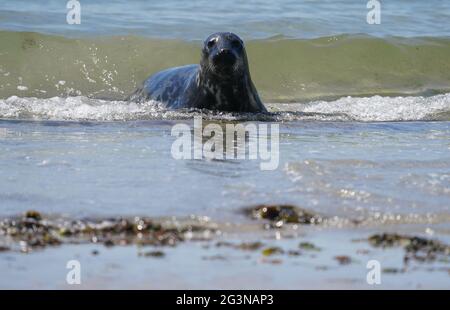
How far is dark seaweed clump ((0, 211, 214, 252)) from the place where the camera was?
193 inches

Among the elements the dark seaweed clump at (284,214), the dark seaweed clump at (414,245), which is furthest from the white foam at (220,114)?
the dark seaweed clump at (414,245)

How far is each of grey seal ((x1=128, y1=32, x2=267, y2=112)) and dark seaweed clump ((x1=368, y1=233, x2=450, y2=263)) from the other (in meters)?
5.10

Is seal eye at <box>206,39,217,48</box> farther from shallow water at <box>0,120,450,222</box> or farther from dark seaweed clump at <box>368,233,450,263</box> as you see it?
dark seaweed clump at <box>368,233,450,263</box>

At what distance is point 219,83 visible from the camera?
1022 centimetres

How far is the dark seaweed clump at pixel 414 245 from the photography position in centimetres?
471

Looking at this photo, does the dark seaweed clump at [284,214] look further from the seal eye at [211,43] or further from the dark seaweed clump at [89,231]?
the seal eye at [211,43]

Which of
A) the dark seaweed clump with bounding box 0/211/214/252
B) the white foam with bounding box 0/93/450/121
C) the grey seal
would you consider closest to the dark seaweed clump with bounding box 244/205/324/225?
the dark seaweed clump with bounding box 0/211/214/252

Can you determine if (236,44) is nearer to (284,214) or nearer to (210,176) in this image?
(210,176)

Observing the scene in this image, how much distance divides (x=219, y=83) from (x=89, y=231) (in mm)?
5305

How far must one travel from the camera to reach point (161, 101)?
10898mm

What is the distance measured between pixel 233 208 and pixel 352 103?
278 inches

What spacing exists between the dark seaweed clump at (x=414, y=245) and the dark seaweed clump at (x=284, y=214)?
0.40 m
